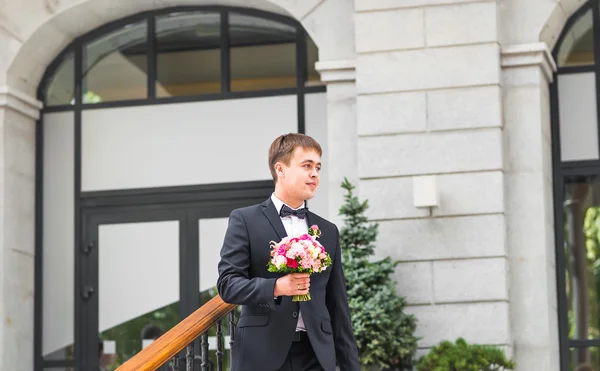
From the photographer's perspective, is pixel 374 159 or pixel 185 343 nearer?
pixel 185 343

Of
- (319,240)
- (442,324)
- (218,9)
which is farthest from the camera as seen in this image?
(218,9)

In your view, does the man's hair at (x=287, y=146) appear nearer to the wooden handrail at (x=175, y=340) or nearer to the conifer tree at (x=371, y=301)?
the wooden handrail at (x=175, y=340)

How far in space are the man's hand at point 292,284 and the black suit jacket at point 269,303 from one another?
30mm

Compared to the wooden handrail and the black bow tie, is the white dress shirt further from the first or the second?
the wooden handrail

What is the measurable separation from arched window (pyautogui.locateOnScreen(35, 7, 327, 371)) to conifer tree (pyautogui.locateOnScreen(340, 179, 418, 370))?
175cm

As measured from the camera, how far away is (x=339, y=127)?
9508mm

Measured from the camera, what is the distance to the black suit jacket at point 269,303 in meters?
4.97

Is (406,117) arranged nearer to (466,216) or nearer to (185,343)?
(466,216)

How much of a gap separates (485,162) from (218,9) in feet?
10.3

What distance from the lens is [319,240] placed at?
523 cm

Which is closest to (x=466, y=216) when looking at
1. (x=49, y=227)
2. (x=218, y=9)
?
(x=218, y=9)

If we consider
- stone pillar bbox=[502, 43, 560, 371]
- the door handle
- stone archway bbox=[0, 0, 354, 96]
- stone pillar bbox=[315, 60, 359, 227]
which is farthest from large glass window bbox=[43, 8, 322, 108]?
stone pillar bbox=[502, 43, 560, 371]

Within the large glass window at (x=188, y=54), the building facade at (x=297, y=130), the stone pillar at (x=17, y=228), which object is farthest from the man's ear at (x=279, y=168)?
the stone pillar at (x=17, y=228)

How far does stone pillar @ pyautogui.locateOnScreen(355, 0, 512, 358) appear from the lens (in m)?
8.80
